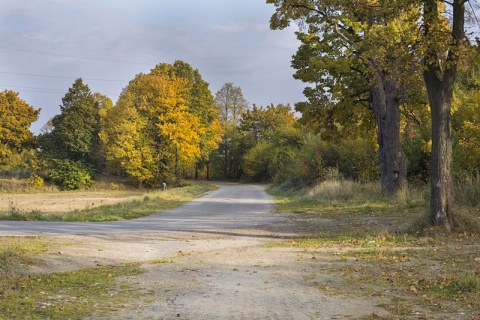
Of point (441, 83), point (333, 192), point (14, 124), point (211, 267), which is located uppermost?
point (14, 124)

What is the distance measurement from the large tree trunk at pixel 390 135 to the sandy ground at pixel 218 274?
36.5 ft

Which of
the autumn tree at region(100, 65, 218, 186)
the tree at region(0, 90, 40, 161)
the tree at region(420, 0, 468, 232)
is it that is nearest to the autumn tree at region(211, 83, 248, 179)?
the autumn tree at region(100, 65, 218, 186)

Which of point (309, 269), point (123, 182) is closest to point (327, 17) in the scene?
point (309, 269)

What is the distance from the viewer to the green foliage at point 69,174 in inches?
2156

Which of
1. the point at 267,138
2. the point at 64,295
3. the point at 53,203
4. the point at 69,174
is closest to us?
the point at 64,295

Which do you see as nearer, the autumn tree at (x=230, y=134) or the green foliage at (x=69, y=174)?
the green foliage at (x=69, y=174)

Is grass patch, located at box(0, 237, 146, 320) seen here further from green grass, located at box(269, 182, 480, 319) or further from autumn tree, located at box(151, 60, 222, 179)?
autumn tree, located at box(151, 60, 222, 179)

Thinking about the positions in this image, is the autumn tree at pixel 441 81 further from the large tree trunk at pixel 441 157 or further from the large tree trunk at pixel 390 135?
the large tree trunk at pixel 390 135

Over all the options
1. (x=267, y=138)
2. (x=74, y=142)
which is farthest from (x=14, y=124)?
(x=267, y=138)

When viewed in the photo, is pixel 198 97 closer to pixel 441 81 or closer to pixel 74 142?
Answer: pixel 74 142

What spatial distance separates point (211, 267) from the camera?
29.5 feet

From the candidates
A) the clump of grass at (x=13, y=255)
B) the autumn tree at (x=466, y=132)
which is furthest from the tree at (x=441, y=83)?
the clump of grass at (x=13, y=255)

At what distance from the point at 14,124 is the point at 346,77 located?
47242mm

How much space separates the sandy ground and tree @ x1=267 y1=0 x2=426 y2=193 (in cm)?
754
